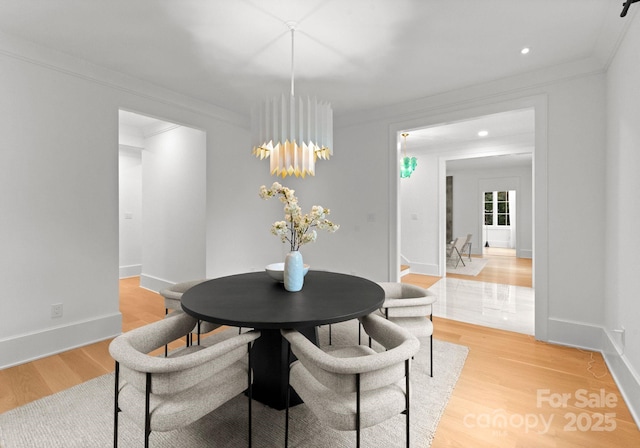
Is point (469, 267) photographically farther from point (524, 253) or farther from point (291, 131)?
point (291, 131)

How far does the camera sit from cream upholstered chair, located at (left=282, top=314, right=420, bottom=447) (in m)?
1.22

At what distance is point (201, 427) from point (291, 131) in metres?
1.89

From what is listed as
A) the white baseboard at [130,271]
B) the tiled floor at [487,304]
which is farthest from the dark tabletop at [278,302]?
the white baseboard at [130,271]

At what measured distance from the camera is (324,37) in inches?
94.7

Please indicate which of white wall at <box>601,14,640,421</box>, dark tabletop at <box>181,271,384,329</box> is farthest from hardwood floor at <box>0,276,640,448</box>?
dark tabletop at <box>181,271,384,329</box>

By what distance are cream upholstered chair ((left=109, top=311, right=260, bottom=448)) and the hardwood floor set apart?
1.17 m

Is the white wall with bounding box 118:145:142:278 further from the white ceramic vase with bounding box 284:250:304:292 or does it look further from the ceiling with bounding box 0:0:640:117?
the white ceramic vase with bounding box 284:250:304:292

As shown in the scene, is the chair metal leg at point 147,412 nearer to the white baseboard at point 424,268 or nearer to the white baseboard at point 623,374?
the white baseboard at point 623,374

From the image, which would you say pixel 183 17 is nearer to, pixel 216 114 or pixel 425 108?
pixel 216 114

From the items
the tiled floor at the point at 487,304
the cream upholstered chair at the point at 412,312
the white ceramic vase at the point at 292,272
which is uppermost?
the white ceramic vase at the point at 292,272

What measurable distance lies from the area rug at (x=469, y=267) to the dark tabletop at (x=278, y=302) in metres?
5.03

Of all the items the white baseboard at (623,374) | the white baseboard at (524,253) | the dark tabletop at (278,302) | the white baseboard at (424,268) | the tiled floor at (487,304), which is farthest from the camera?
the white baseboard at (524,253)

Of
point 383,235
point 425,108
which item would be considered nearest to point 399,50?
point 425,108

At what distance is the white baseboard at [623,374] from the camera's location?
1848 millimetres
